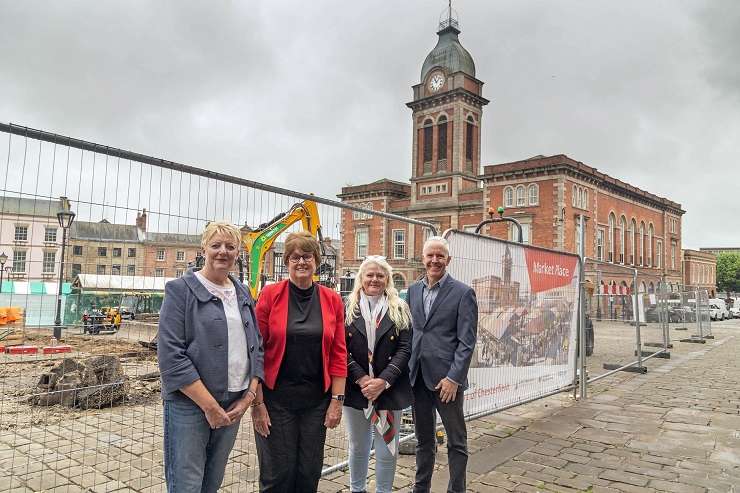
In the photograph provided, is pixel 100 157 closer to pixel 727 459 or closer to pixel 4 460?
pixel 4 460

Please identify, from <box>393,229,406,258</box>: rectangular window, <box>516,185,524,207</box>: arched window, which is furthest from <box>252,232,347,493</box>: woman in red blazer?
<box>393,229,406,258</box>: rectangular window

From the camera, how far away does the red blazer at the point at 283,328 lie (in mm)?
2916

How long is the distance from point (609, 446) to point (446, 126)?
49141 millimetres

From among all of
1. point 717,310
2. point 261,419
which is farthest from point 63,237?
point 717,310

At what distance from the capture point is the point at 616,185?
4672cm

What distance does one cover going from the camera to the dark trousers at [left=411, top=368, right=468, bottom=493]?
377 cm

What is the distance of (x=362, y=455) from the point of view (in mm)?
3449

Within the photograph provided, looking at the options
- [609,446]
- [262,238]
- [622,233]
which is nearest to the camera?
[262,238]

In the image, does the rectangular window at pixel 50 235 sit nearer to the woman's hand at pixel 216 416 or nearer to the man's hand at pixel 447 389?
the woman's hand at pixel 216 416

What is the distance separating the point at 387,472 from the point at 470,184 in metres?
48.4

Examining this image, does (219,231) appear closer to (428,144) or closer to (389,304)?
(389,304)

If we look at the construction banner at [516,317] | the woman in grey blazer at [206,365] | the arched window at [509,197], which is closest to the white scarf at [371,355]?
the woman in grey blazer at [206,365]

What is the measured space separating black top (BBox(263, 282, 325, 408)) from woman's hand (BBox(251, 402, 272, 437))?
0.09 metres

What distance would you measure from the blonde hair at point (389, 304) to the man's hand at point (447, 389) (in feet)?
1.84
